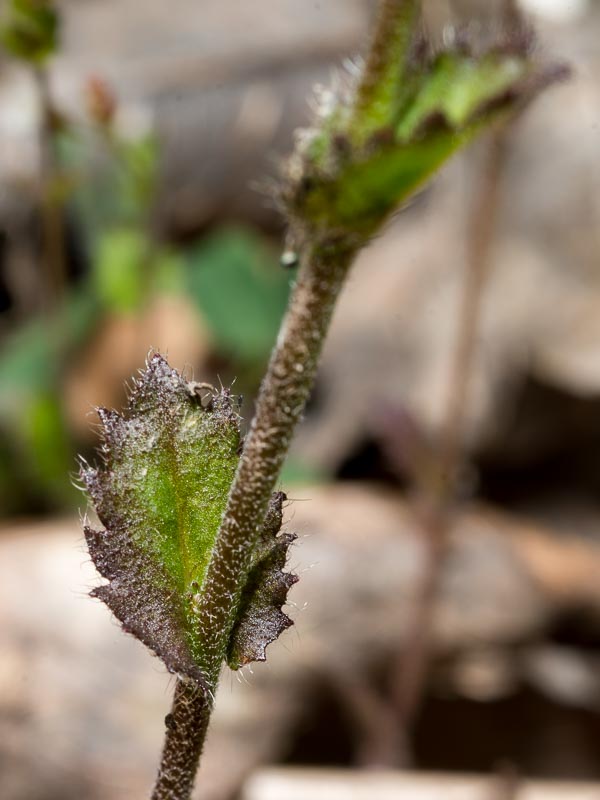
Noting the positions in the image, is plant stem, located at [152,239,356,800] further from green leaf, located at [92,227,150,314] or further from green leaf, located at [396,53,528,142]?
green leaf, located at [92,227,150,314]

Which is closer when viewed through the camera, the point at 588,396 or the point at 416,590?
the point at 416,590

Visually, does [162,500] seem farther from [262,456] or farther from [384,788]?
[384,788]

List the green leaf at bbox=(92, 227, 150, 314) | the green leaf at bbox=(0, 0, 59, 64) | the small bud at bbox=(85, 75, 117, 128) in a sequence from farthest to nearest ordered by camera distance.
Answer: the green leaf at bbox=(92, 227, 150, 314) < the small bud at bbox=(85, 75, 117, 128) < the green leaf at bbox=(0, 0, 59, 64)

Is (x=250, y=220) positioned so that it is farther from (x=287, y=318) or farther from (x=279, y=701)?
(x=287, y=318)

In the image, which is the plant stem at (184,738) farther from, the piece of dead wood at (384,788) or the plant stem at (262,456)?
the piece of dead wood at (384,788)

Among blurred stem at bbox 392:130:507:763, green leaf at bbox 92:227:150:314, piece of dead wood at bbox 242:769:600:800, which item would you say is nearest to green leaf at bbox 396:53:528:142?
blurred stem at bbox 392:130:507:763

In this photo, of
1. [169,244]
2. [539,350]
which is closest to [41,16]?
[539,350]
